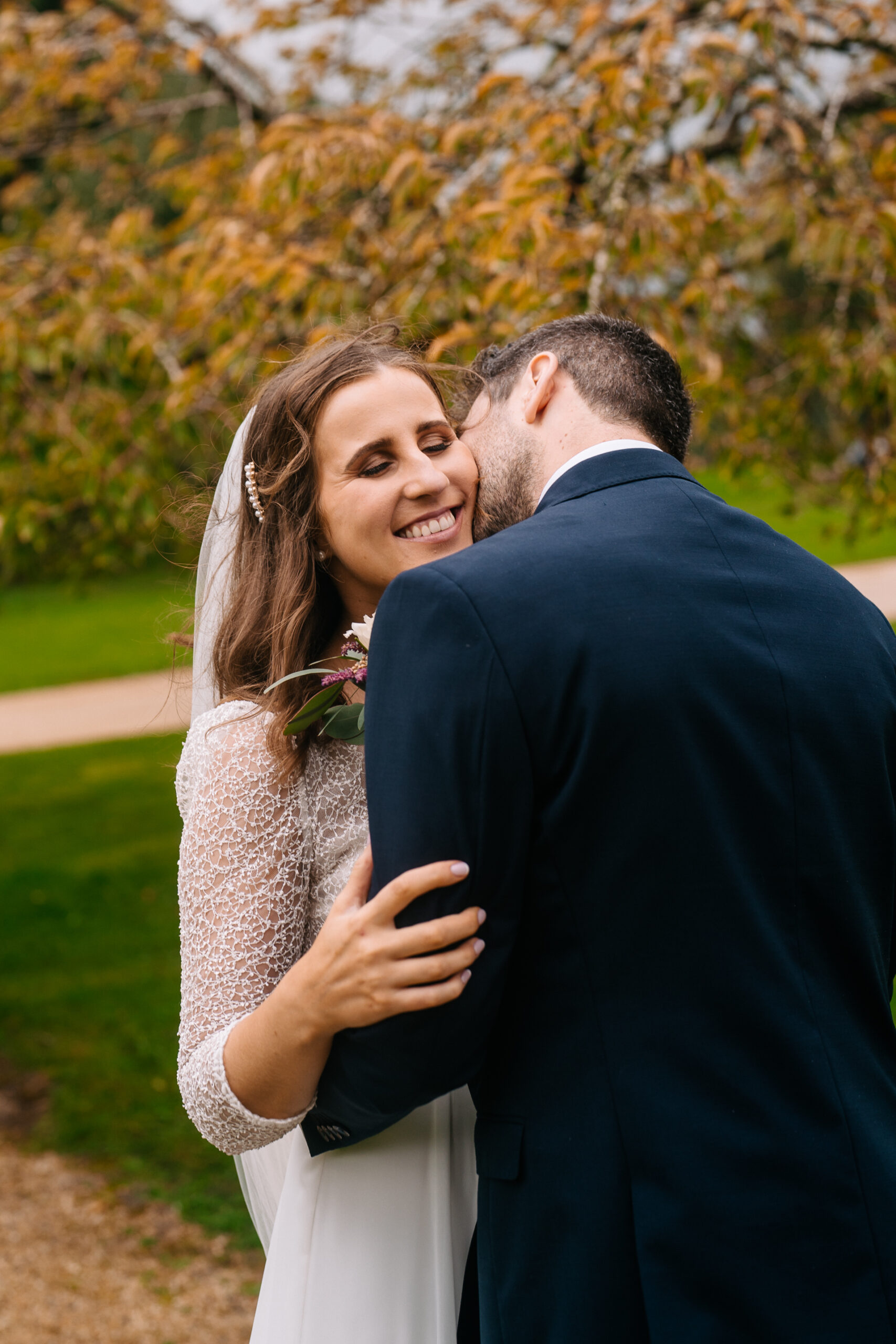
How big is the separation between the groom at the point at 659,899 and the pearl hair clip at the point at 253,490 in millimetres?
794

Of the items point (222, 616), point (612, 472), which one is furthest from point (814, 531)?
point (612, 472)

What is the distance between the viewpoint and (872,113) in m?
4.51

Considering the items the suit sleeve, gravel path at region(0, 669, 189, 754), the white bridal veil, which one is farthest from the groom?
gravel path at region(0, 669, 189, 754)

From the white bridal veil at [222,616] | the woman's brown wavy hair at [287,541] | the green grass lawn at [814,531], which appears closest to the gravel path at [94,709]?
the green grass lawn at [814,531]

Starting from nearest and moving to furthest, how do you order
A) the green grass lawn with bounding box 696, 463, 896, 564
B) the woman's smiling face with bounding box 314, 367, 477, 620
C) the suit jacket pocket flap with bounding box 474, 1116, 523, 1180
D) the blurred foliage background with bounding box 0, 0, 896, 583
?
the suit jacket pocket flap with bounding box 474, 1116, 523, 1180
the woman's smiling face with bounding box 314, 367, 477, 620
the blurred foliage background with bounding box 0, 0, 896, 583
the green grass lawn with bounding box 696, 463, 896, 564

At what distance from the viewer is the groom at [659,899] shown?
1.32m

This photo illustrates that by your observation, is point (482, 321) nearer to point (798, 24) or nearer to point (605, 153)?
point (605, 153)

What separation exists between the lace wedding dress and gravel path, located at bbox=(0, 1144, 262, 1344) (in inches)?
71.6

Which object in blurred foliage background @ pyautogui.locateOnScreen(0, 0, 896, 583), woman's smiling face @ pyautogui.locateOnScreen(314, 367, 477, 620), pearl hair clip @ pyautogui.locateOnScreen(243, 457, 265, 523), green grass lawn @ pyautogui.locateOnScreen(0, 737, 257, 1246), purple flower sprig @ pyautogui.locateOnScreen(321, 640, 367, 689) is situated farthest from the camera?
green grass lawn @ pyautogui.locateOnScreen(0, 737, 257, 1246)

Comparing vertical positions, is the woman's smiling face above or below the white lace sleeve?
above

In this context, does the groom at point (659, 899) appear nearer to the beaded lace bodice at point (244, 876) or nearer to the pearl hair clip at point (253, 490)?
the beaded lace bodice at point (244, 876)

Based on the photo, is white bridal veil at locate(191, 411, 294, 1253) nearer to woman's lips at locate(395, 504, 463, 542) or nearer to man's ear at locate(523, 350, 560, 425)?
woman's lips at locate(395, 504, 463, 542)

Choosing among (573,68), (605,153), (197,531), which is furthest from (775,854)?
(573,68)

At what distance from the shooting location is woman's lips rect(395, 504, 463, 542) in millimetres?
1996
